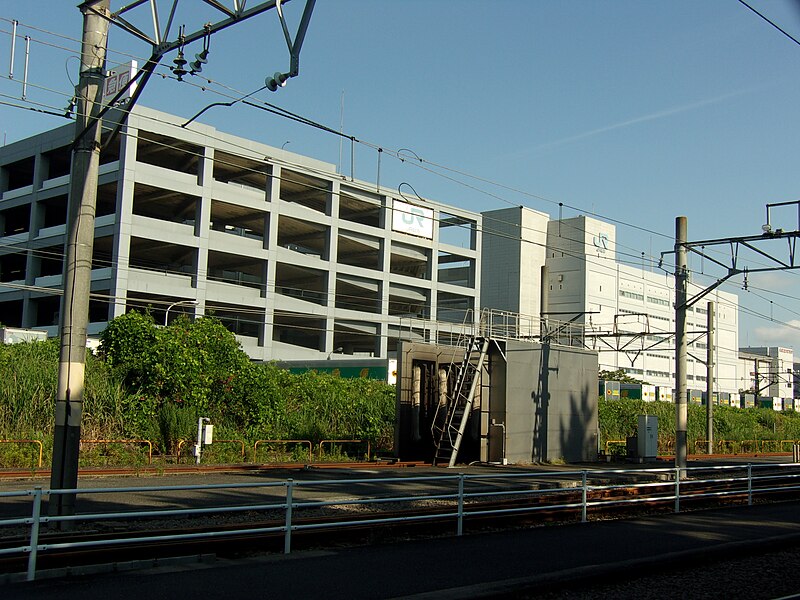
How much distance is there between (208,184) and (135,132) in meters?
6.04

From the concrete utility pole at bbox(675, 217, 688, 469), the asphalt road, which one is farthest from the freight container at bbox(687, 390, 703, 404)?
the asphalt road

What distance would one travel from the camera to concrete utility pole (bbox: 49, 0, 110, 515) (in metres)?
12.2

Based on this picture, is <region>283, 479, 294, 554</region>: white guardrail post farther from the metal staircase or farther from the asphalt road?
the metal staircase

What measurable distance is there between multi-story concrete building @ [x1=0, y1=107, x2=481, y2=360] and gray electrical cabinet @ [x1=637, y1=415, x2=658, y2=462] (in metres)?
22.9

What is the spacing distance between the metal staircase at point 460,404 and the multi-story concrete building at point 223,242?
881 inches

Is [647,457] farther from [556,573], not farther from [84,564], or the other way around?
[84,564]

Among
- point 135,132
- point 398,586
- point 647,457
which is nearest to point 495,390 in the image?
point 647,457

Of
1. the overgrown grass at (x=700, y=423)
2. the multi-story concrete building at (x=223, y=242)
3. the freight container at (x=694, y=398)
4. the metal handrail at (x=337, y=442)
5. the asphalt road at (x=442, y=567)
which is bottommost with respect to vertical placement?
the asphalt road at (x=442, y=567)

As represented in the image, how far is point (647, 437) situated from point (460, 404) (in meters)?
8.95

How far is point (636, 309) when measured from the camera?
11694cm

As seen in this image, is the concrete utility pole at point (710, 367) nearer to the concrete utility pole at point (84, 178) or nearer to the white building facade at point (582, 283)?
the concrete utility pole at point (84, 178)

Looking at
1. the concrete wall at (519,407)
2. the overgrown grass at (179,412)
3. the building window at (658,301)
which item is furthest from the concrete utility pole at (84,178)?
the building window at (658,301)

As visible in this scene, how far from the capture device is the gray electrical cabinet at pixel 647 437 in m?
33.8

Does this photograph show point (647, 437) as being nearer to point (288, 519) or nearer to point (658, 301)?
point (288, 519)
